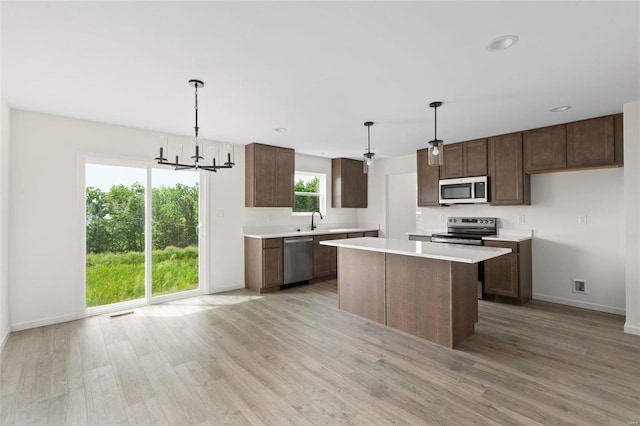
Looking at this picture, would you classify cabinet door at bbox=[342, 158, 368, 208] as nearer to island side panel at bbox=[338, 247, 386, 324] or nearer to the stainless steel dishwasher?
the stainless steel dishwasher

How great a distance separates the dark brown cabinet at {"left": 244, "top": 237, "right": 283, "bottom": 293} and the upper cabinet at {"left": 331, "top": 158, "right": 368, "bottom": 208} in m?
1.93

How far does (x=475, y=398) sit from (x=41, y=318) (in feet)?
14.6

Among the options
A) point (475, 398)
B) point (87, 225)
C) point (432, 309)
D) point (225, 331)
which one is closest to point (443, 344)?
point (432, 309)

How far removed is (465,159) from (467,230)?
1177mm

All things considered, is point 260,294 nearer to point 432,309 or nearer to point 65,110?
point 432,309

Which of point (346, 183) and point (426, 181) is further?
point (346, 183)

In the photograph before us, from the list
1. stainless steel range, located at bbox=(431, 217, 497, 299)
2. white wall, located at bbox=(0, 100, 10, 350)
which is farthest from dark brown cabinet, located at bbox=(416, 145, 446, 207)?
white wall, located at bbox=(0, 100, 10, 350)

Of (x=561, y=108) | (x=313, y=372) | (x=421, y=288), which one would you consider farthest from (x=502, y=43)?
(x=313, y=372)

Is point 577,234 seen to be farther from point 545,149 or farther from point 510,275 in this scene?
point 545,149

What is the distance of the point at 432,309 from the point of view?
117 inches

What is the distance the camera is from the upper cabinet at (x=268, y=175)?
16.4ft

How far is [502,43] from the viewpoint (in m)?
2.07

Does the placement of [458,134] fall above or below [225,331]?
above

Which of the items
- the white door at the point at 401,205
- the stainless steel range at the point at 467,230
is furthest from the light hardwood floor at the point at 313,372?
the white door at the point at 401,205
